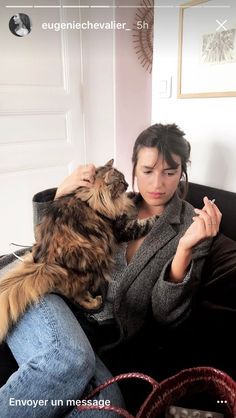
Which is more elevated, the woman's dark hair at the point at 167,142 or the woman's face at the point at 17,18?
the woman's face at the point at 17,18

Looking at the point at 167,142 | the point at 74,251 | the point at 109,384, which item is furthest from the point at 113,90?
the point at 109,384

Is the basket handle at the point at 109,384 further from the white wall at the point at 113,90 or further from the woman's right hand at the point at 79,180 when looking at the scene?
the white wall at the point at 113,90

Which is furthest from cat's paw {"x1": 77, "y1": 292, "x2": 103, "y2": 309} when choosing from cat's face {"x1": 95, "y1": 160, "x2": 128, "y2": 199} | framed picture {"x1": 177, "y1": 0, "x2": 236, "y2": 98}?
framed picture {"x1": 177, "y1": 0, "x2": 236, "y2": 98}

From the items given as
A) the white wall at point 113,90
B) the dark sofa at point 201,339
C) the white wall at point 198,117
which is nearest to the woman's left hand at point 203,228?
the dark sofa at point 201,339

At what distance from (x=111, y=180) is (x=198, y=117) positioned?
1.60 ft

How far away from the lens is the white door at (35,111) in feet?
6.15

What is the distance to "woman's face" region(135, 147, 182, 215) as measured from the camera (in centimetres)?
109

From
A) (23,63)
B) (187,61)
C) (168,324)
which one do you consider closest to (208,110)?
(187,61)

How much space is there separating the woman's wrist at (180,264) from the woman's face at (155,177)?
0.26m

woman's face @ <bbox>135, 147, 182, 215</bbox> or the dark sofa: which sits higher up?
woman's face @ <bbox>135, 147, 182, 215</bbox>

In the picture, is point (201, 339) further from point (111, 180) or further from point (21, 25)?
point (21, 25)

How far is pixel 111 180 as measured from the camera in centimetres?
115

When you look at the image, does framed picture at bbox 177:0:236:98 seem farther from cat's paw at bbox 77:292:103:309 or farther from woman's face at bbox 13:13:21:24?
woman's face at bbox 13:13:21:24

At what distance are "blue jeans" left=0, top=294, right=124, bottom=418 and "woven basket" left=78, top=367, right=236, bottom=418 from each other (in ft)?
0.32
